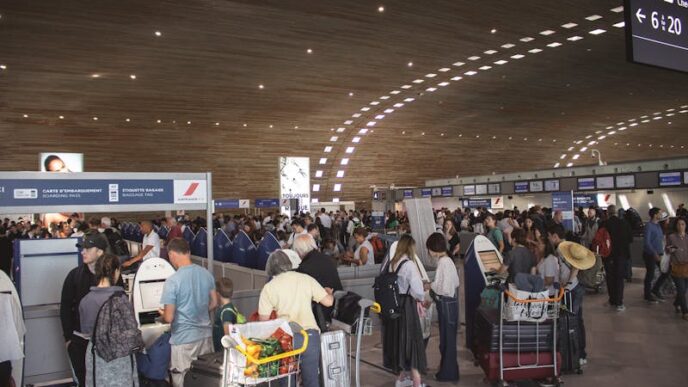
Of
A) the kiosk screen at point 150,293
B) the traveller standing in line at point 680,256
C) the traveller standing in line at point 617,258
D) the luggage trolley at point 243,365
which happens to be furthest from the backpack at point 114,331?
the traveller standing in line at point 617,258

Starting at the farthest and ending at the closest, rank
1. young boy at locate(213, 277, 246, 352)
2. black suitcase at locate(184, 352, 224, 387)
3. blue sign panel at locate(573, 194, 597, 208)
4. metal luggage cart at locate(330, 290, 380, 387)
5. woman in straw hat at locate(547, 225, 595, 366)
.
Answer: blue sign panel at locate(573, 194, 597, 208) → woman in straw hat at locate(547, 225, 595, 366) → young boy at locate(213, 277, 246, 352) → metal luggage cart at locate(330, 290, 380, 387) → black suitcase at locate(184, 352, 224, 387)

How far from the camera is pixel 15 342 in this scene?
4.59 meters

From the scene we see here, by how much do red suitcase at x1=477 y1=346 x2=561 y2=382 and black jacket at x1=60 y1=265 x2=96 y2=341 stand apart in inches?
149

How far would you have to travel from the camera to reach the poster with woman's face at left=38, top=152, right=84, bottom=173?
1156 inches

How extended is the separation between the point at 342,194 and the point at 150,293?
121ft

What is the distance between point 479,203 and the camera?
25.8m

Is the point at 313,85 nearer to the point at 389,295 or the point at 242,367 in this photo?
the point at 389,295

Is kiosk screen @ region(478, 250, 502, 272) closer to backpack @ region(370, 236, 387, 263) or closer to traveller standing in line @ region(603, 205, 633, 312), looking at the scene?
traveller standing in line @ region(603, 205, 633, 312)

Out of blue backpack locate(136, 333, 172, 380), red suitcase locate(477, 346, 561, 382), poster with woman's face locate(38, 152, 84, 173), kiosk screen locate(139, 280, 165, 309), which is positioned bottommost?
red suitcase locate(477, 346, 561, 382)

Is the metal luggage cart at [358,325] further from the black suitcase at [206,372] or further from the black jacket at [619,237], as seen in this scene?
the black jacket at [619,237]

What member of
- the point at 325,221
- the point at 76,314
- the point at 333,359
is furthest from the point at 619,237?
the point at 325,221

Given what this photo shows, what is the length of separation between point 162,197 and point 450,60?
20372mm

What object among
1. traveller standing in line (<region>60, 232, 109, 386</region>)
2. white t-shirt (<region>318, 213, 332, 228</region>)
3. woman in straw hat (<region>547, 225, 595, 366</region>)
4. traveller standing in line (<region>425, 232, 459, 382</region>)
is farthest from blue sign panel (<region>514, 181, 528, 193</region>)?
traveller standing in line (<region>60, 232, 109, 386</region>)

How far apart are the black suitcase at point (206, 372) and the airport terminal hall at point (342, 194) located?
0.07 ft
